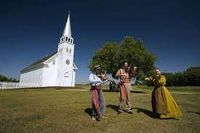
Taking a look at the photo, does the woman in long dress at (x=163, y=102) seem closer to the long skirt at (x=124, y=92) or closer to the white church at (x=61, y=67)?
the long skirt at (x=124, y=92)

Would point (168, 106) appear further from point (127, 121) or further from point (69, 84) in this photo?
point (69, 84)

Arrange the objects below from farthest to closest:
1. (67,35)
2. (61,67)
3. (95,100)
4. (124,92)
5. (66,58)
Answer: (67,35) → (66,58) → (61,67) → (124,92) → (95,100)

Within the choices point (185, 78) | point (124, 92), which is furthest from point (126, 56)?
point (185, 78)

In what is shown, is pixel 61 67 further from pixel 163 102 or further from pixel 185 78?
pixel 185 78

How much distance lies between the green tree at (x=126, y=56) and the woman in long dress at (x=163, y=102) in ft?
68.6

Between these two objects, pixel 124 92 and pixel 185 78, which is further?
pixel 185 78

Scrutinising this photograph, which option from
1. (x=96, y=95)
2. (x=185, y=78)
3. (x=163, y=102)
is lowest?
(x=163, y=102)

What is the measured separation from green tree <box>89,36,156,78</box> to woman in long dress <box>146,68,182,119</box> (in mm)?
20895

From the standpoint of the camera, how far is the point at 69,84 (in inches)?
2195

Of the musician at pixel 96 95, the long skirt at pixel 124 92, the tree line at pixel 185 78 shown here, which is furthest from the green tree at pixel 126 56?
the tree line at pixel 185 78

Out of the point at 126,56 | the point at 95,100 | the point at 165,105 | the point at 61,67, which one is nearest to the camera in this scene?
the point at 95,100

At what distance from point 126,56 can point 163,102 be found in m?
22.4

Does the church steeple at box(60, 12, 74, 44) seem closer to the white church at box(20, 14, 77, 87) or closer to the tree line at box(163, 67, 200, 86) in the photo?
the white church at box(20, 14, 77, 87)

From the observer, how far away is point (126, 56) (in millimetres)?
30078
